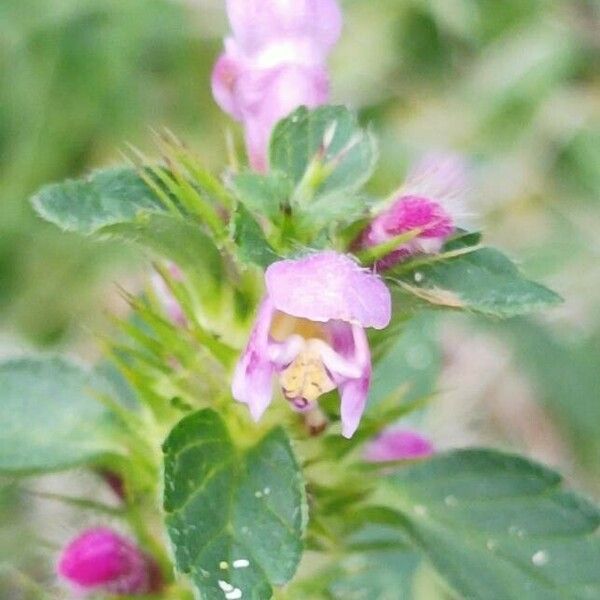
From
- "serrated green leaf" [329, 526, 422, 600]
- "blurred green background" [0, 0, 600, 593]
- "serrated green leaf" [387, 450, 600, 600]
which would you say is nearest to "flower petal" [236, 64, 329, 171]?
"serrated green leaf" [387, 450, 600, 600]

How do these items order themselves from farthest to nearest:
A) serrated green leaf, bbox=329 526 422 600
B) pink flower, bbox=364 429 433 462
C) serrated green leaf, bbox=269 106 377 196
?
serrated green leaf, bbox=329 526 422 600
pink flower, bbox=364 429 433 462
serrated green leaf, bbox=269 106 377 196

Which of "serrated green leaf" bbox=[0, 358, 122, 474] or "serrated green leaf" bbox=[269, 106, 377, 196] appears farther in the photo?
"serrated green leaf" bbox=[0, 358, 122, 474]

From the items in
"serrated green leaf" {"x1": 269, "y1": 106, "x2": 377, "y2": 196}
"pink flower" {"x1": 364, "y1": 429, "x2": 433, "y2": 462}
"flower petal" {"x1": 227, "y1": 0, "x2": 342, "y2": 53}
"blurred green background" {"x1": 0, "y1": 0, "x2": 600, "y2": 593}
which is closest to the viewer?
"serrated green leaf" {"x1": 269, "y1": 106, "x2": 377, "y2": 196}

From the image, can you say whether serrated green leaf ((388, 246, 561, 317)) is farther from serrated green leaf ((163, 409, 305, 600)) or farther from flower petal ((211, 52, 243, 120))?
flower petal ((211, 52, 243, 120))

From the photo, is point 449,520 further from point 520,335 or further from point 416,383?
point 520,335

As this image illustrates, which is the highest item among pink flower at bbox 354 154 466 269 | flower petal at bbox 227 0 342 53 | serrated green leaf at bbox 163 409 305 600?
flower petal at bbox 227 0 342 53

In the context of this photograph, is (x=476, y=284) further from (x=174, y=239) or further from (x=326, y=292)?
(x=174, y=239)

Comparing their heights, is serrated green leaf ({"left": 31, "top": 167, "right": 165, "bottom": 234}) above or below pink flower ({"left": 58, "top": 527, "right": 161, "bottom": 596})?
above
